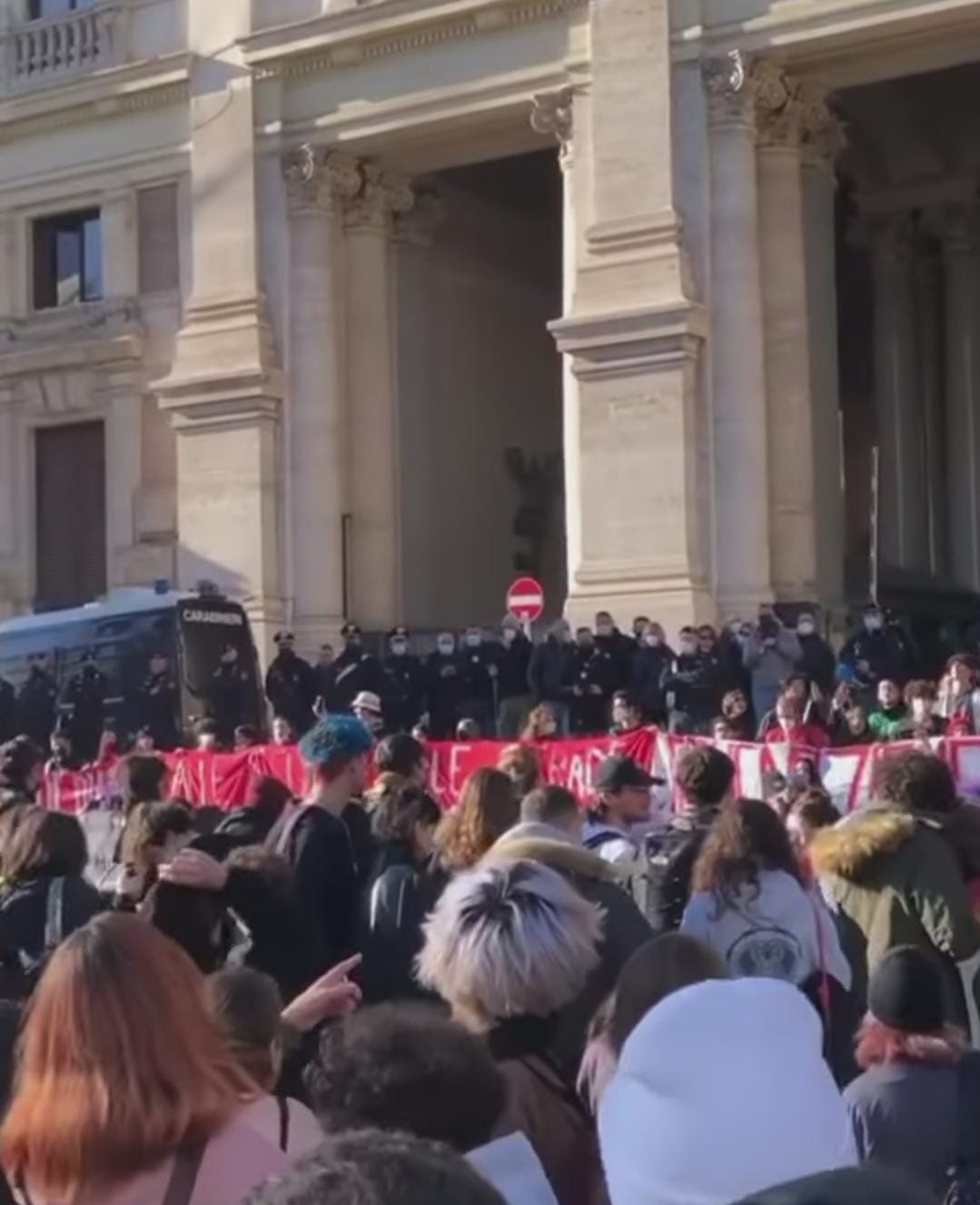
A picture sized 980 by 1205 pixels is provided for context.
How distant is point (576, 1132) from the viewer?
4.15 metres

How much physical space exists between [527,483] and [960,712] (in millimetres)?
14454

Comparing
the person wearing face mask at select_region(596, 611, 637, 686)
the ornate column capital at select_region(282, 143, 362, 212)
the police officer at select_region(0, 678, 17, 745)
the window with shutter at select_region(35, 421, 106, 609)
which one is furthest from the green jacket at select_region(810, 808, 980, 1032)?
the window with shutter at select_region(35, 421, 106, 609)

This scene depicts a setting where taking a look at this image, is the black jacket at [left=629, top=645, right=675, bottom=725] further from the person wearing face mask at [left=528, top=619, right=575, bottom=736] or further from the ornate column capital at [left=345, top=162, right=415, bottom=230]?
the ornate column capital at [left=345, top=162, right=415, bottom=230]

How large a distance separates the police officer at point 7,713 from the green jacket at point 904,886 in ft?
61.4

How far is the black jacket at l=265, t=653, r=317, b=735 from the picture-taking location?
78.6 ft

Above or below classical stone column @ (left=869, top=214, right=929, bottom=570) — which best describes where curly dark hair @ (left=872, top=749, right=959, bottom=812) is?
below

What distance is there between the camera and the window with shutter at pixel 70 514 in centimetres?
3047

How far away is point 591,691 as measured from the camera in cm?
2206

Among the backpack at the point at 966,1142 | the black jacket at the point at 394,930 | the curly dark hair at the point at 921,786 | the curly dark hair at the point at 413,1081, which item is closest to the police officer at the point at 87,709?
the curly dark hair at the point at 921,786

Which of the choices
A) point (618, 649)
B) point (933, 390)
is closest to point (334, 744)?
point (618, 649)

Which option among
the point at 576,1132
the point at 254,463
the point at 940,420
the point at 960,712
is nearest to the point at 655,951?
the point at 576,1132

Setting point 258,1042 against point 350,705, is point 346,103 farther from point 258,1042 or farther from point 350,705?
point 258,1042

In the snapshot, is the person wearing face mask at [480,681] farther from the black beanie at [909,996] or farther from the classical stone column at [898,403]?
the black beanie at [909,996]

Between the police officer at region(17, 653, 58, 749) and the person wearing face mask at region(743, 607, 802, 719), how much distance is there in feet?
25.8
